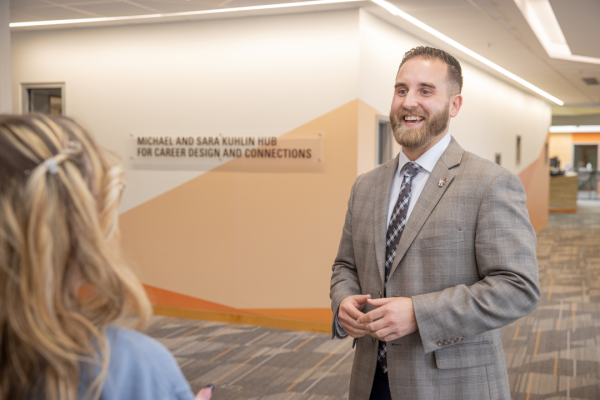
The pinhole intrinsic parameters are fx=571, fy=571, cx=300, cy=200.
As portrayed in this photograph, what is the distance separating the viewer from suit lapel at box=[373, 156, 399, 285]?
1659mm

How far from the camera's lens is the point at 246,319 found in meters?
5.50

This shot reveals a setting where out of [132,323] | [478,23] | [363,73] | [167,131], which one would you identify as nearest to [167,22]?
[167,131]

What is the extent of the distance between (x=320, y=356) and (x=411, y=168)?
10.4ft

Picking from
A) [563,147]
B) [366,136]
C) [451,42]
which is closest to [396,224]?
[366,136]

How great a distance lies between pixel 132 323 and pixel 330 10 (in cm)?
460

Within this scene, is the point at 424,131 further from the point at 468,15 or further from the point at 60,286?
the point at 468,15

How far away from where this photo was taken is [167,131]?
5.69m

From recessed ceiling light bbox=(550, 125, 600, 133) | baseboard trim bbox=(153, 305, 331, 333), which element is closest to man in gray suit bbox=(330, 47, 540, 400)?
baseboard trim bbox=(153, 305, 331, 333)

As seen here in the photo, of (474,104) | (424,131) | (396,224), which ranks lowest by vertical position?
(396,224)

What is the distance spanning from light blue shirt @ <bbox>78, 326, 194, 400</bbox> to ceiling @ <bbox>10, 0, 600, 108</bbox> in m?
4.34

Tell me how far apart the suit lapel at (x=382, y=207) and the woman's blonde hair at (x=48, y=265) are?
3.35 feet

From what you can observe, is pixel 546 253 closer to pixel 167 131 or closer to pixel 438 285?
pixel 167 131

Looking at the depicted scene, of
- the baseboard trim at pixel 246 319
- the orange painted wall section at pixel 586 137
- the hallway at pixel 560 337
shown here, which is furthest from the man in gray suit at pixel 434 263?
the orange painted wall section at pixel 586 137

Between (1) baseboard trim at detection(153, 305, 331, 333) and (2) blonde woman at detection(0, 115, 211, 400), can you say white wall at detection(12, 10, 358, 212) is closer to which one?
(1) baseboard trim at detection(153, 305, 331, 333)
